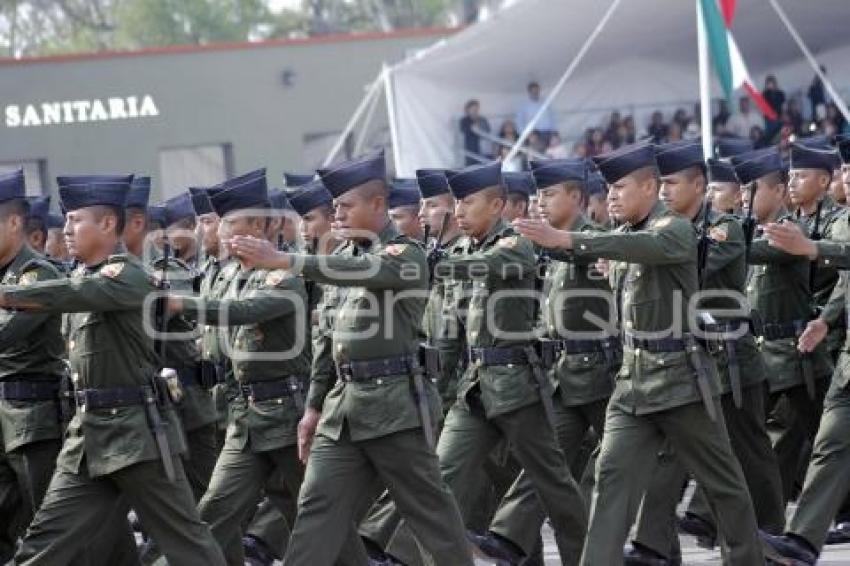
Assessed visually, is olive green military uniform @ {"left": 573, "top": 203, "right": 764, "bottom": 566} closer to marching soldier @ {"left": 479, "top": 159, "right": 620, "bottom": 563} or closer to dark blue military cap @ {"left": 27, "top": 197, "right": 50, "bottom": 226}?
marching soldier @ {"left": 479, "top": 159, "right": 620, "bottom": 563}

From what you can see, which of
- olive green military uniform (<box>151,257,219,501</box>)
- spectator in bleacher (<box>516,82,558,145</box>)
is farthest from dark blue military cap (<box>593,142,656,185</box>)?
spectator in bleacher (<box>516,82,558,145</box>)

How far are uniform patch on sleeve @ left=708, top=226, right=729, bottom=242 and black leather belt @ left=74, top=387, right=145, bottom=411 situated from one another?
2965 mm

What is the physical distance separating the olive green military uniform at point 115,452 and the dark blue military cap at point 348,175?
899mm

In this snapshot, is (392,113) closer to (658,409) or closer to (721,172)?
(721,172)

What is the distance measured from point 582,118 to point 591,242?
15.0 m

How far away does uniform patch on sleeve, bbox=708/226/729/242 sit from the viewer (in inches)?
367

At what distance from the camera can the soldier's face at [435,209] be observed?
10.0m

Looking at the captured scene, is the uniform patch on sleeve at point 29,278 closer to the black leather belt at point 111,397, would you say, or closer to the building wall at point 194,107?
the black leather belt at point 111,397

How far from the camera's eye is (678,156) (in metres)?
8.62

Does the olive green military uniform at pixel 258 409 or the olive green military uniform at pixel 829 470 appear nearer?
the olive green military uniform at pixel 258 409

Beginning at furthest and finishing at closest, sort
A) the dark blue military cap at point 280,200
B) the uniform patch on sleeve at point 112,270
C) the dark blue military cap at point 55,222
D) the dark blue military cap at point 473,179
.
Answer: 1. the dark blue military cap at point 55,222
2. the dark blue military cap at point 280,200
3. the dark blue military cap at point 473,179
4. the uniform patch on sleeve at point 112,270

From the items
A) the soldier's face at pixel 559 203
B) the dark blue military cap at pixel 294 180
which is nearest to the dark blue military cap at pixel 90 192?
the soldier's face at pixel 559 203

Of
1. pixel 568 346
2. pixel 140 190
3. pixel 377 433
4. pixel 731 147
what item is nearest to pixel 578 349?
pixel 568 346

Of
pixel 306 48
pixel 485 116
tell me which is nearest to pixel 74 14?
pixel 306 48
